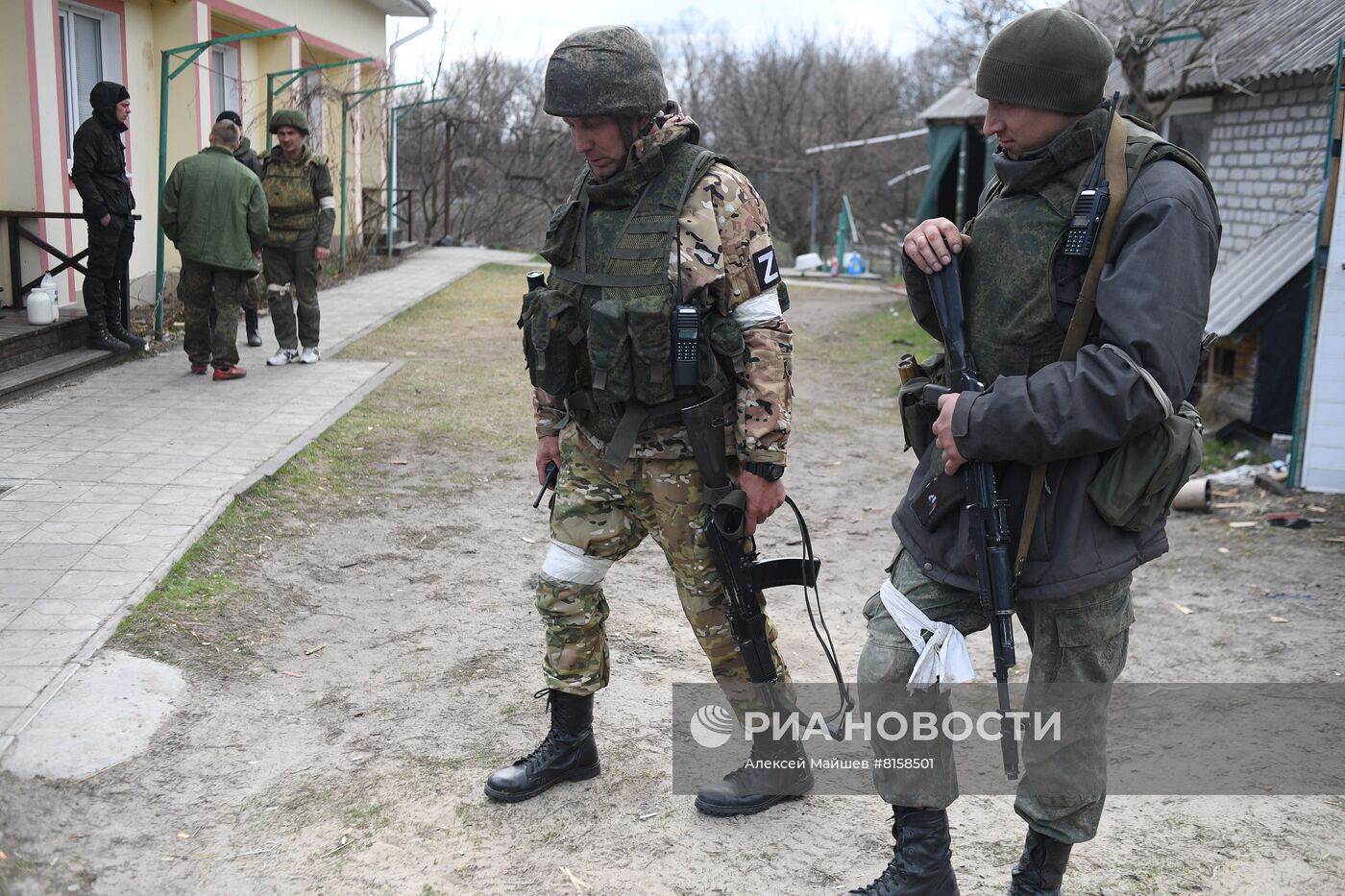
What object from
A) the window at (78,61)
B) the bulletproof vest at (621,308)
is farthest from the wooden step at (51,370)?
the bulletproof vest at (621,308)

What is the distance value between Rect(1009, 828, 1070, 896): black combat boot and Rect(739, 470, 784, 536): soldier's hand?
947mm

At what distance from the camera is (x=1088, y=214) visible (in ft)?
7.63

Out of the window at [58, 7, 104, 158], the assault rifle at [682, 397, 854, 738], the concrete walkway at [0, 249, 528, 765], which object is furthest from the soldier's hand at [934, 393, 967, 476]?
the window at [58, 7, 104, 158]

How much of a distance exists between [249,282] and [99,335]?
1169 millimetres

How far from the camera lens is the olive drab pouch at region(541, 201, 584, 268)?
306cm

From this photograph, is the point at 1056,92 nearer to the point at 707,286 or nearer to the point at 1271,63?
the point at 707,286

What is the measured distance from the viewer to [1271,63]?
9031 mm

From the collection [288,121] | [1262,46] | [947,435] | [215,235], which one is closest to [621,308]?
[947,435]

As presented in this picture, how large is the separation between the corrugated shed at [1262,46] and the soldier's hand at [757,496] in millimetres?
7093

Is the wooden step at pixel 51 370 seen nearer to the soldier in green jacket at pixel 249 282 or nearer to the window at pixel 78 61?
the soldier in green jacket at pixel 249 282

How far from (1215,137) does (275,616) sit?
31.2 feet

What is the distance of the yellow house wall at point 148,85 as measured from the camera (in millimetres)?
→ 8742

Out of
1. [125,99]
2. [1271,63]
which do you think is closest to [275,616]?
[125,99]

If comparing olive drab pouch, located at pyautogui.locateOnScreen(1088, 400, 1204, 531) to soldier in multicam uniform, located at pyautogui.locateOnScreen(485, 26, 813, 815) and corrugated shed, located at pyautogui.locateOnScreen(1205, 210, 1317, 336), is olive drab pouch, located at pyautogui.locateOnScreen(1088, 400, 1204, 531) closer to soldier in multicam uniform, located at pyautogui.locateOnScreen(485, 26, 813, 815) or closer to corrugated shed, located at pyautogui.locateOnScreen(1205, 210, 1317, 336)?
soldier in multicam uniform, located at pyautogui.locateOnScreen(485, 26, 813, 815)
